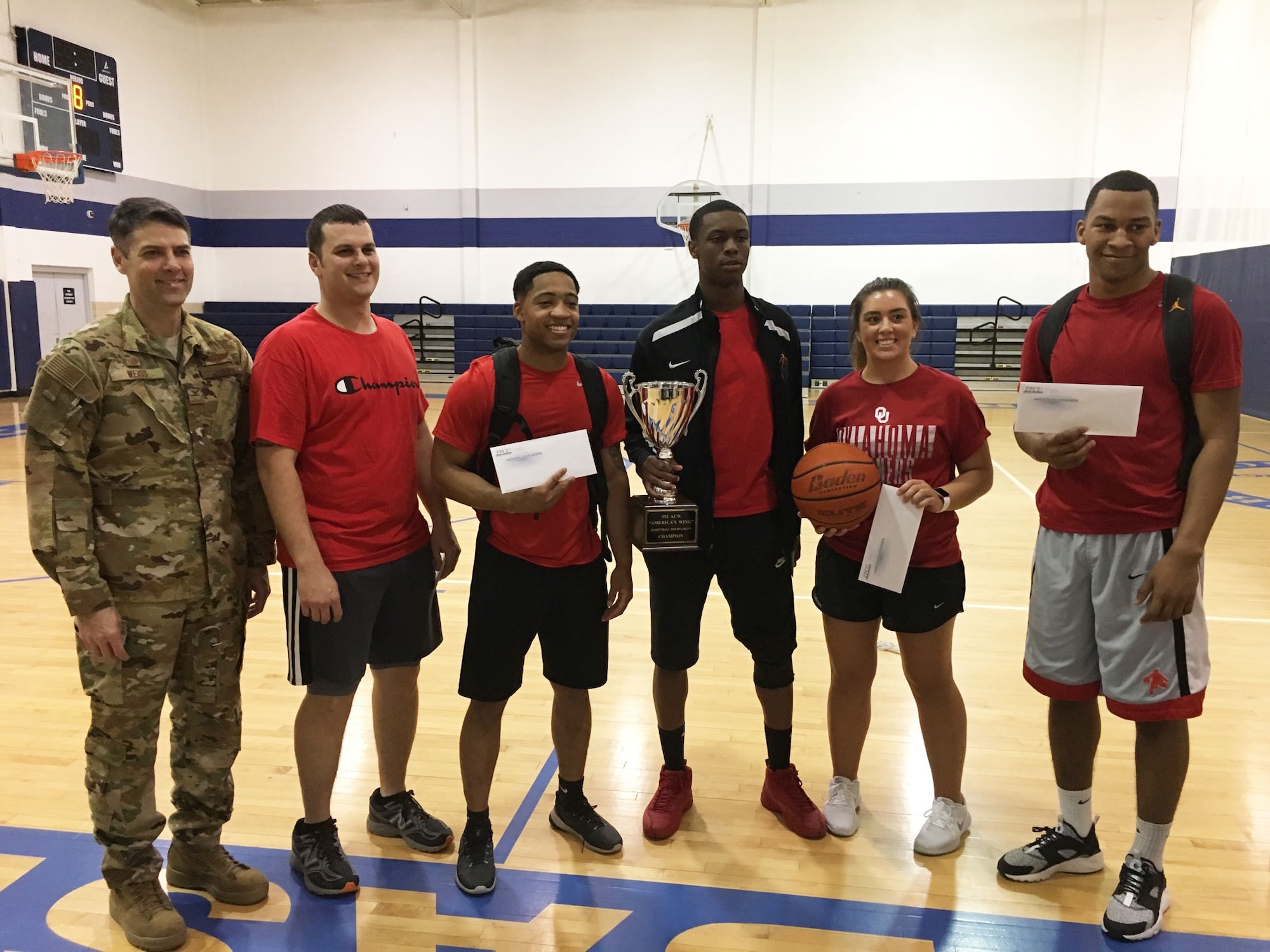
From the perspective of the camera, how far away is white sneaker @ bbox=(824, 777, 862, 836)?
252 cm

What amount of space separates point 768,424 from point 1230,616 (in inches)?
131

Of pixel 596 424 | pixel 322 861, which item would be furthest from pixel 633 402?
pixel 322 861

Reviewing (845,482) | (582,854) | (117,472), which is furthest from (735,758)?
(117,472)

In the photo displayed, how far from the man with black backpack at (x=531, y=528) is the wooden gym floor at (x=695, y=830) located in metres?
0.29

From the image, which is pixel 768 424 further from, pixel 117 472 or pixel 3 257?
pixel 3 257

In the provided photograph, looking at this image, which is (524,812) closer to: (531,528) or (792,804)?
(792,804)

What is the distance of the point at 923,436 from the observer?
2.31 meters

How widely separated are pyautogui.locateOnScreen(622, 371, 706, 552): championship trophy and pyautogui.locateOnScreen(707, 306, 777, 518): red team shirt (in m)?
0.10

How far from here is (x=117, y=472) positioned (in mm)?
1932

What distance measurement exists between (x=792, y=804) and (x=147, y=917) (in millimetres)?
1692

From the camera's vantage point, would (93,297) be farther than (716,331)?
Yes

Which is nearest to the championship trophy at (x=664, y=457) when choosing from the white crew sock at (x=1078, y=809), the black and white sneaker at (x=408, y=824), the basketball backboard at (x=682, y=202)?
the black and white sneaker at (x=408, y=824)

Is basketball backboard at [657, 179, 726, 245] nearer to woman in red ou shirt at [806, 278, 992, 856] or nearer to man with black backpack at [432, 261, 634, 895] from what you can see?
woman in red ou shirt at [806, 278, 992, 856]

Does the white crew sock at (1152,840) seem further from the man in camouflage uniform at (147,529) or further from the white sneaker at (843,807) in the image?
the man in camouflage uniform at (147,529)
